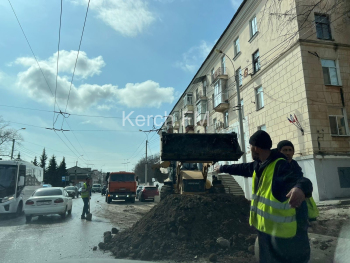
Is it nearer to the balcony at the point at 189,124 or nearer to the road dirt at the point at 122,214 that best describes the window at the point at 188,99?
the balcony at the point at 189,124

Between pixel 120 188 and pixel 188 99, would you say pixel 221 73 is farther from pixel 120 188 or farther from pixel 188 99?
pixel 120 188

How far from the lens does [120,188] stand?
22.6 m

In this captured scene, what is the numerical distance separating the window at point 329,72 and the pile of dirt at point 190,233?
39.1ft

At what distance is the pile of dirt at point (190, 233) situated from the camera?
5.63m

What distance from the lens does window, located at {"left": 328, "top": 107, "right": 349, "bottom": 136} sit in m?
15.8

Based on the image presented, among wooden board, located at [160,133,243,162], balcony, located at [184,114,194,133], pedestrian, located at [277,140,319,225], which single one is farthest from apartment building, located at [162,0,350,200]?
balcony, located at [184,114,194,133]

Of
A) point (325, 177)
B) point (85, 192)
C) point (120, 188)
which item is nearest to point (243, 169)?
point (85, 192)

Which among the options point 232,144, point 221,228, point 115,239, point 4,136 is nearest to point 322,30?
point 232,144

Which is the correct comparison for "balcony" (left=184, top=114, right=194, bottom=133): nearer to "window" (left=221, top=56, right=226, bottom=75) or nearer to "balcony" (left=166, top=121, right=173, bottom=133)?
"balcony" (left=166, top=121, right=173, bottom=133)

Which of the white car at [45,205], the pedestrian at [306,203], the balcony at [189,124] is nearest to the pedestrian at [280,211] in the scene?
the pedestrian at [306,203]

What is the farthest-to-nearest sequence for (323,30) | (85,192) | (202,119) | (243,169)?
(202,119), (323,30), (85,192), (243,169)

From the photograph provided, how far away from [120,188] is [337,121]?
1574 centimetres

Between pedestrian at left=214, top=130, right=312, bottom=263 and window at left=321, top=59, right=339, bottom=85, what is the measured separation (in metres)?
15.9

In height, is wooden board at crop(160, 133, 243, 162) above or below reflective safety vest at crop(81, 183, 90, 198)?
above
